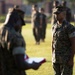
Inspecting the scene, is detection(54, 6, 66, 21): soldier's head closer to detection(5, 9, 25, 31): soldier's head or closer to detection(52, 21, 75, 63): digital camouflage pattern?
detection(52, 21, 75, 63): digital camouflage pattern

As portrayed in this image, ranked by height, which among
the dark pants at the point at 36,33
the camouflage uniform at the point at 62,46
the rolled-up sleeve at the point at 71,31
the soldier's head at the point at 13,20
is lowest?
the dark pants at the point at 36,33

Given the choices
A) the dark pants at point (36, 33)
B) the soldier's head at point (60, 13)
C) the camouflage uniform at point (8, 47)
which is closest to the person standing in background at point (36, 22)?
the dark pants at point (36, 33)

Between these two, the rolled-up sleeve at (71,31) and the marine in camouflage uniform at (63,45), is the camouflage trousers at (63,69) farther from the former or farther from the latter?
the rolled-up sleeve at (71,31)

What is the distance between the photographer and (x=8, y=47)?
5711mm

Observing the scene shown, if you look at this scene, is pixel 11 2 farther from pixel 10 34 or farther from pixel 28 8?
pixel 10 34

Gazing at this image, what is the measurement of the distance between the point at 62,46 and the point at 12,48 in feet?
8.36

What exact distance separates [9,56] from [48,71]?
273 inches

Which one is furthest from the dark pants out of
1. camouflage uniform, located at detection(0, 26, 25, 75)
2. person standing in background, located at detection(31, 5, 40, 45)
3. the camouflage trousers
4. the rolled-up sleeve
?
camouflage uniform, located at detection(0, 26, 25, 75)

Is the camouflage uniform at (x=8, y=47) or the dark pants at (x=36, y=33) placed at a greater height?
the camouflage uniform at (x=8, y=47)

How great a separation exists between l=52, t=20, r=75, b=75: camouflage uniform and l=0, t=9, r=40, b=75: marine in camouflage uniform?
2.16 metres

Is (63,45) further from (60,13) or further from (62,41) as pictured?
(60,13)

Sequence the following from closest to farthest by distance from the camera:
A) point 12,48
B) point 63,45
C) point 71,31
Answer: point 12,48, point 71,31, point 63,45

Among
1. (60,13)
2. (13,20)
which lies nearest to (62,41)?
(60,13)

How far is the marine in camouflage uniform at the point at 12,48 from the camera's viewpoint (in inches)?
223
